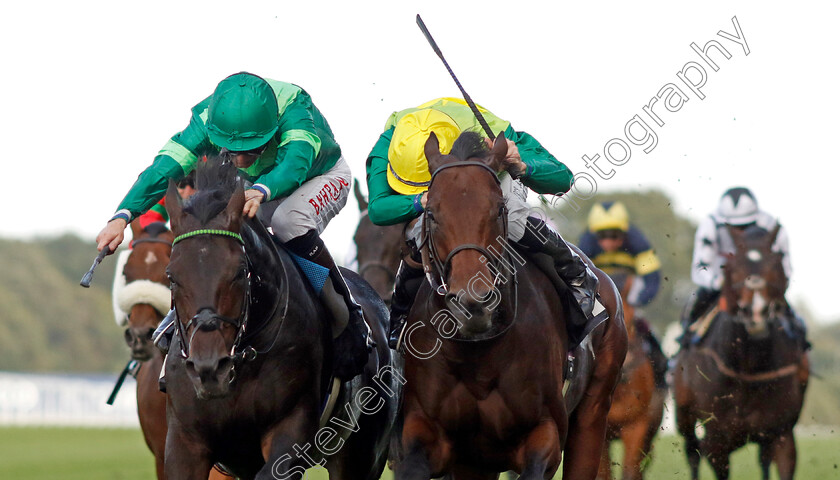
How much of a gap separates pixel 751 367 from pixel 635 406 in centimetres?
109

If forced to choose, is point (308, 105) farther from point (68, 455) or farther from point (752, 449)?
point (752, 449)

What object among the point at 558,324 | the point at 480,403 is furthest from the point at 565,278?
the point at 480,403

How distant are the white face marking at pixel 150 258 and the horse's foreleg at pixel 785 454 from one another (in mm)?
5403

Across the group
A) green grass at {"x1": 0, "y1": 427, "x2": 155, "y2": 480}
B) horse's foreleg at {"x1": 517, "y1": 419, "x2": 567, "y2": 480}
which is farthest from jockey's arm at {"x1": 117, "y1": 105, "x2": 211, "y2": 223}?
green grass at {"x1": 0, "y1": 427, "x2": 155, "y2": 480}

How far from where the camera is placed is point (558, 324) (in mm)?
5520

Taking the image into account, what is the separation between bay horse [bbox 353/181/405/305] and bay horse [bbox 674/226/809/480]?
10.2ft

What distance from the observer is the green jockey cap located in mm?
5328

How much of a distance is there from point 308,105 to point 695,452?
6378 mm

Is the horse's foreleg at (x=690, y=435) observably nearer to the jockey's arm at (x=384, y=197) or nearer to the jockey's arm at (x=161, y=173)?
the jockey's arm at (x=384, y=197)

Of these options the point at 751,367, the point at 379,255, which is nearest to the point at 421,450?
the point at 379,255

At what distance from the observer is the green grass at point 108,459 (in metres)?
13.6

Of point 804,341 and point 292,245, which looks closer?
point 292,245

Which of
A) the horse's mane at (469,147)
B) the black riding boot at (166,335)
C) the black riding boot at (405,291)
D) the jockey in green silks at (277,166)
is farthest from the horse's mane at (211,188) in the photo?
the black riding boot at (405,291)

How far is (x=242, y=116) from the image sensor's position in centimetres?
532
